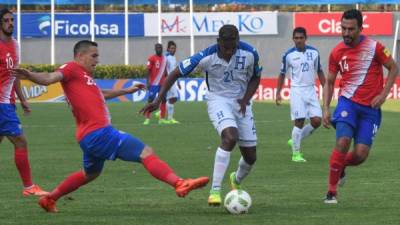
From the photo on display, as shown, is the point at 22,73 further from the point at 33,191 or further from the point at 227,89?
the point at 33,191

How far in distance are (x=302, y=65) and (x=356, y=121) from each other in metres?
6.46

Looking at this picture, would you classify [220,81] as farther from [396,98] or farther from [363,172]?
[396,98]

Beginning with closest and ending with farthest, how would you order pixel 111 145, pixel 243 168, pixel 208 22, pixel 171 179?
pixel 171 179 < pixel 111 145 < pixel 243 168 < pixel 208 22

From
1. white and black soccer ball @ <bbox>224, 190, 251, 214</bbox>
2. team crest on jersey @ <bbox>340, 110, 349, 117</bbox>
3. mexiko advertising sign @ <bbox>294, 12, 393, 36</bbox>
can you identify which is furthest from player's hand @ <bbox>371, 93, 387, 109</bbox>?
mexiko advertising sign @ <bbox>294, 12, 393, 36</bbox>

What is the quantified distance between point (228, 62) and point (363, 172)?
4.79 m

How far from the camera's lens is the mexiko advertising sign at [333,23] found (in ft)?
185

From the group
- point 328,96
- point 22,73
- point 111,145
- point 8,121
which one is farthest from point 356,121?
point 8,121

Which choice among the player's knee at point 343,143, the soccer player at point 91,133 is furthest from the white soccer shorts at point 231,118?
the soccer player at point 91,133

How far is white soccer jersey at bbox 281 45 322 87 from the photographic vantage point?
1802 centimetres

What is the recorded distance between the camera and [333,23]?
56.6 meters

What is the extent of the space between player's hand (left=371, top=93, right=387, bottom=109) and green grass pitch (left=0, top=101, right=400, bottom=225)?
42.9 inches

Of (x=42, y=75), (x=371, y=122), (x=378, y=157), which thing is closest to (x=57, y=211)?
(x=42, y=75)

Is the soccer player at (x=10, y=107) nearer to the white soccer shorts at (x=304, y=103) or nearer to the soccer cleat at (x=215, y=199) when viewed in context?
the soccer cleat at (x=215, y=199)

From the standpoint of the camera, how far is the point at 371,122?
11.7 metres
